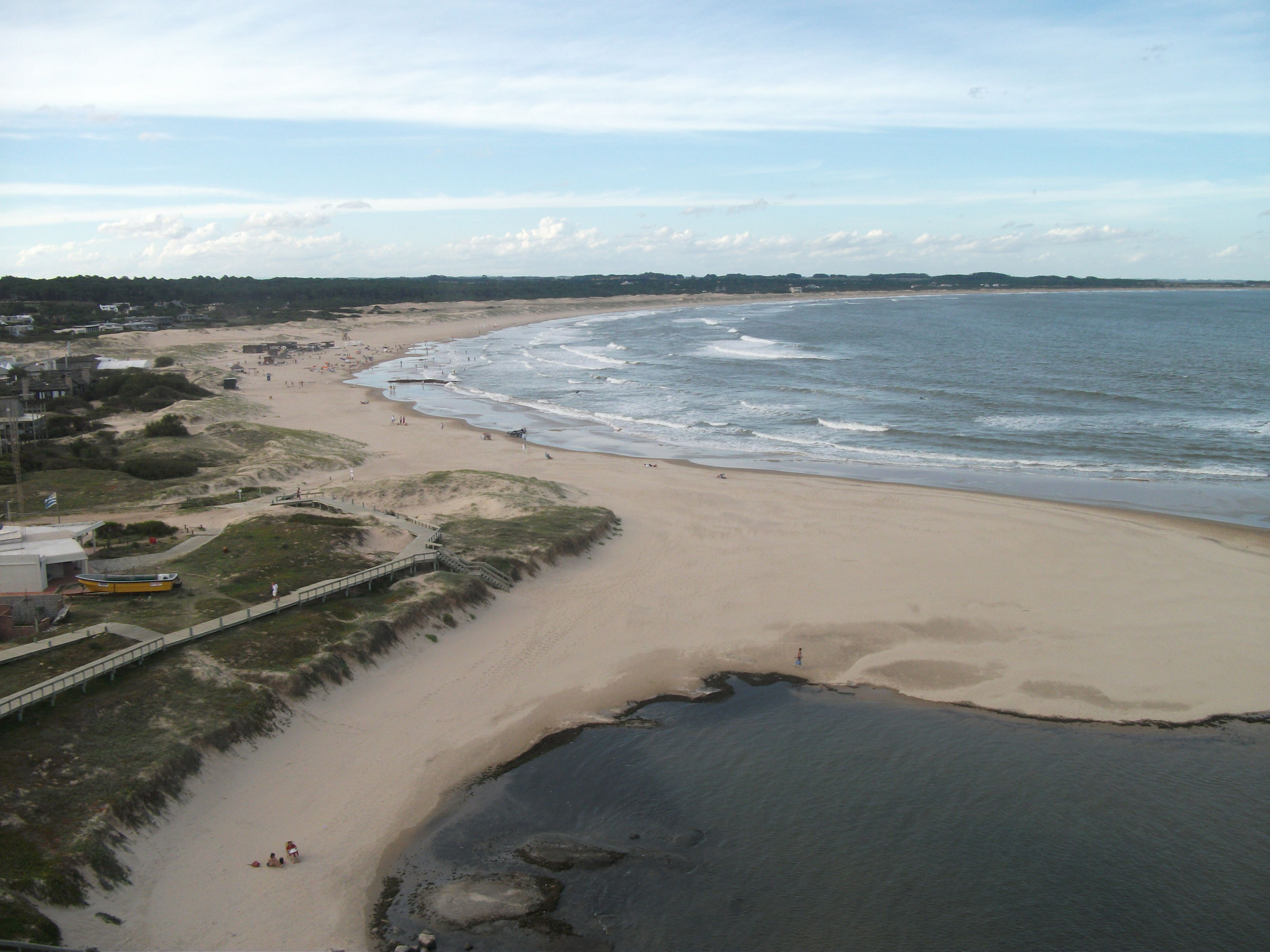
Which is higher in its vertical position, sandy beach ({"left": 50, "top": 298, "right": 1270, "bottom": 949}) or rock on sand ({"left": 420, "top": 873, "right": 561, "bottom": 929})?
sandy beach ({"left": 50, "top": 298, "right": 1270, "bottom": 949})

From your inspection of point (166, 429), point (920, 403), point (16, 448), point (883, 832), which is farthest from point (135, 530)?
point (920, 403)

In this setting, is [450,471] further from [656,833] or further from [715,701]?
[656,833]

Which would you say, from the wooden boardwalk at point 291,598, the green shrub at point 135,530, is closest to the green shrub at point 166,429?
the wooden boardwalk at point 291,598

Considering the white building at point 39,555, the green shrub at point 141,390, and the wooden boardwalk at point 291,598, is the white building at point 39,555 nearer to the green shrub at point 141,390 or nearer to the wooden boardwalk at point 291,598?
the wooden boardwalk at point 291,598

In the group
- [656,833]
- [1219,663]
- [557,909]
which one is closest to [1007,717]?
[1219,663]

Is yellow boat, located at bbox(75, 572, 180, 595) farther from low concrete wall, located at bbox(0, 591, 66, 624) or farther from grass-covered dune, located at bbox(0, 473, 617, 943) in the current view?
low concrete wall, located at bbox(0, 591, 66, 624)

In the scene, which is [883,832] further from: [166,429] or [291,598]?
[166,429]

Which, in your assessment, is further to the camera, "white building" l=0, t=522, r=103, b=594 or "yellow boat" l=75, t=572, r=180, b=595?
"yellow boat" l=75, t=572, r=180, b=595

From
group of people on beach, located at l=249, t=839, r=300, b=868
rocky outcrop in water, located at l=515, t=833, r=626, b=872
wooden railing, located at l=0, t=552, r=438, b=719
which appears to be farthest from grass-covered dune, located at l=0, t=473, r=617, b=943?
rocky outcrop in water, located at l=515, t=833, r=626, b=872
